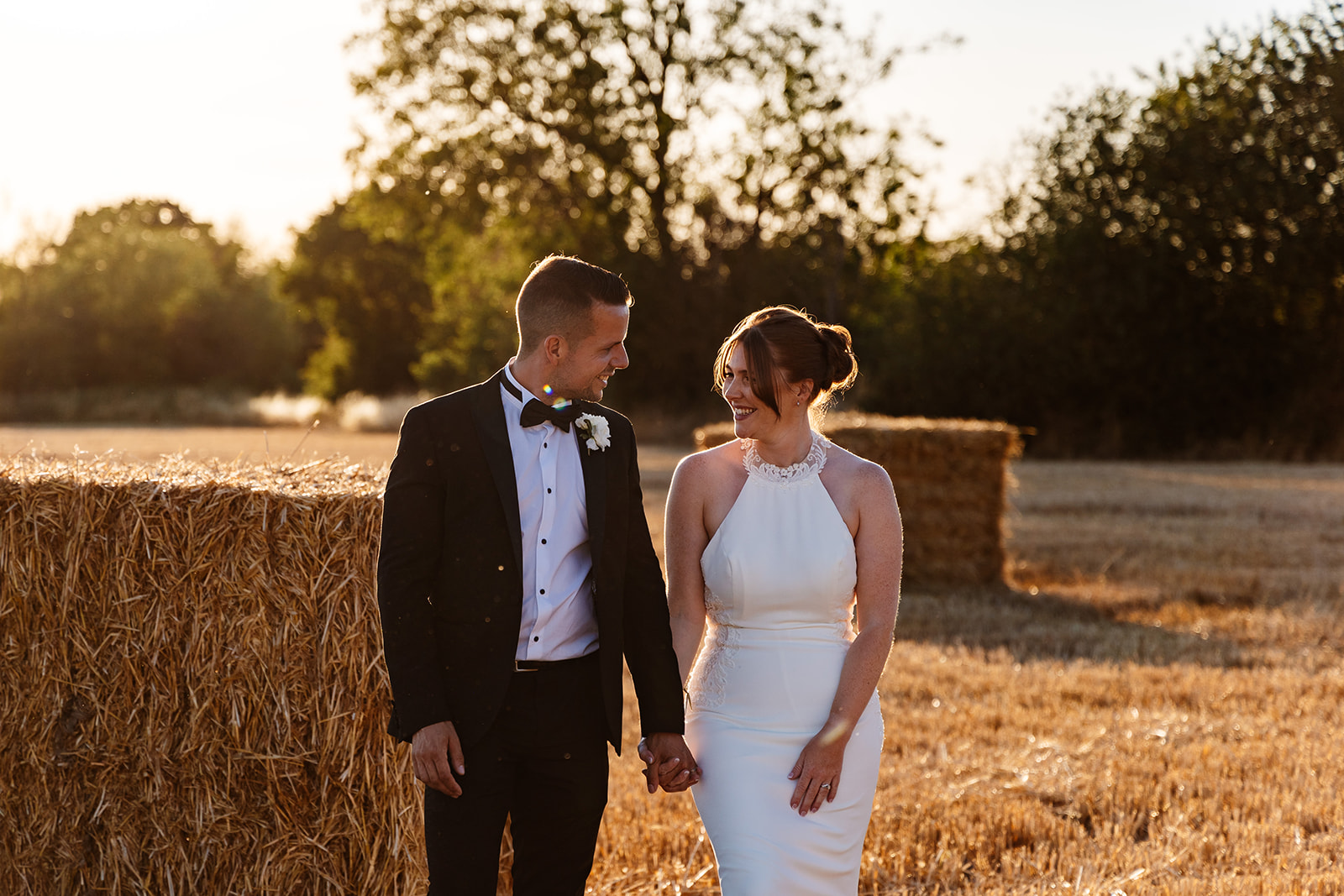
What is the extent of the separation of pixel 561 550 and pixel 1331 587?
9.33 meters

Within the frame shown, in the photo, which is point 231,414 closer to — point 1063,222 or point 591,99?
point 591,99

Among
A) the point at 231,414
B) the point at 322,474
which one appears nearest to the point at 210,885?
the point at 322,474

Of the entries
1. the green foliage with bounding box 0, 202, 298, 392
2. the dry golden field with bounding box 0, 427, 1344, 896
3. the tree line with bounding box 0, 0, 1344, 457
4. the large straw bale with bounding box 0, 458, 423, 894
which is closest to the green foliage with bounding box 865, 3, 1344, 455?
the tree line with bounding box 0, 0, 1344, 457

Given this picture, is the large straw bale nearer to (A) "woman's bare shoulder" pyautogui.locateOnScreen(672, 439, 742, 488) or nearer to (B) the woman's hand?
(A) "woman's bare shoulder" pyautogui.locateOnScreen(672, 439, 742, 488)

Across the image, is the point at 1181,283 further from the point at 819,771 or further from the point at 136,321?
the point at 136,321

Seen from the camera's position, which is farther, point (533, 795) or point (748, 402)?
point (748, 402)

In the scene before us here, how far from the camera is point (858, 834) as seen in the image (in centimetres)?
310

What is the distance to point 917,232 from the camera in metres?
30.7

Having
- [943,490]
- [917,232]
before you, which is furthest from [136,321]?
[943,490]

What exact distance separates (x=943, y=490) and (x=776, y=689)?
27.3 feet

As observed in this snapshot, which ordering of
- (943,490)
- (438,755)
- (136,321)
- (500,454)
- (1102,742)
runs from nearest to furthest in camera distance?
(438,755), (500,454), (1102,742), (943,490), (136,321)

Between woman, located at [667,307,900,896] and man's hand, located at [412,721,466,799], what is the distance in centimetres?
72

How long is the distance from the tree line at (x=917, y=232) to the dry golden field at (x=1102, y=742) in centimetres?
1439

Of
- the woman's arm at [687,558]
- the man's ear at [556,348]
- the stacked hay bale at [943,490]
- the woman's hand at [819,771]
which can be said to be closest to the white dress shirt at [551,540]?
the man's ear at [556,348]
